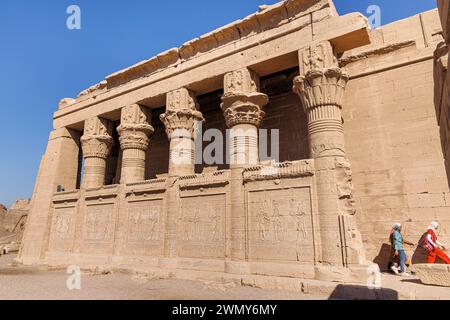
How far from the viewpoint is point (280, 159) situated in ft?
32.8

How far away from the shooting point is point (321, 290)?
234 inches

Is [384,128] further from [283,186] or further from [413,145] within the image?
[283,186]

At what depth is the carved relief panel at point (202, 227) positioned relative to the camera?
7930 mm

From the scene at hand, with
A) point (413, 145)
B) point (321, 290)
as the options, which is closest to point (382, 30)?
point (413, 145)

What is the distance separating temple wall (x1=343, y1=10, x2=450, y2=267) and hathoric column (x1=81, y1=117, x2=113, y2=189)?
8.33 meters

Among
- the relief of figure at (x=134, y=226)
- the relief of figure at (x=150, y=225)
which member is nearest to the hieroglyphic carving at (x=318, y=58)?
the relief of figure at (x=150, y=225)

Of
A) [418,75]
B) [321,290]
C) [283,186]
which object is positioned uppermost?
[418,75]

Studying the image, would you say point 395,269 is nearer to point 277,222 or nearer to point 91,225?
point 277,222

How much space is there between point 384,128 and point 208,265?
227 inches

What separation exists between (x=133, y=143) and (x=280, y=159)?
4.74 m

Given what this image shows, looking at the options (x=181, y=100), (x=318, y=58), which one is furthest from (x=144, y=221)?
(x=318, y=58)

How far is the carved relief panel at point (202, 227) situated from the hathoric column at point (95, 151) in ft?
14.5

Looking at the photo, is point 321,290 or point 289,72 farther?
point 289,72

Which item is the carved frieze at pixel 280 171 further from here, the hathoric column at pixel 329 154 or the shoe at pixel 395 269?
the shoe at pixel 395 269
